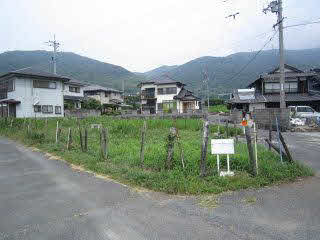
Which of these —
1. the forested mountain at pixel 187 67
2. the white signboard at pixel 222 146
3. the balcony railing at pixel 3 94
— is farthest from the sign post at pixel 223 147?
the forested mountain at pixel 187 67

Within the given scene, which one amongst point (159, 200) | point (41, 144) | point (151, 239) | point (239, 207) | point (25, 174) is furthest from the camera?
point (41, 144)

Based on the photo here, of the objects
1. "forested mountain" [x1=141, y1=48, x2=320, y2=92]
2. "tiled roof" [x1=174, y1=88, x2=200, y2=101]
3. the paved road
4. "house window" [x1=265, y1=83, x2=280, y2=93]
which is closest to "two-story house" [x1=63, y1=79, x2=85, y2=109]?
"tiled roof" [x1=174, y1=88, x2=200, y2=101]

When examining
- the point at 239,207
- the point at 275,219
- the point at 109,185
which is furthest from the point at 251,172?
the point at 109,185

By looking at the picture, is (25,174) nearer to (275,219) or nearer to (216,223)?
(216,223)

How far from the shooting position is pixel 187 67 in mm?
130250

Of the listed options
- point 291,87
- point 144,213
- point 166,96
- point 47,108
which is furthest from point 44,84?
point 144,213

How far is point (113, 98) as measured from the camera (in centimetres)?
5956

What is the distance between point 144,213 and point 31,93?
104 feet

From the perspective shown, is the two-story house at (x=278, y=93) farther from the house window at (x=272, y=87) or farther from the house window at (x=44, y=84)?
the house window at (x=44, y=84)

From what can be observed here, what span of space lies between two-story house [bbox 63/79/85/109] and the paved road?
4029cm

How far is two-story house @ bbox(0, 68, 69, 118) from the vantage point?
107ft

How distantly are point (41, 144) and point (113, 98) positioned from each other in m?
44.7

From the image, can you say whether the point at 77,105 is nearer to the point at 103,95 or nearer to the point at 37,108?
the point at 103,95

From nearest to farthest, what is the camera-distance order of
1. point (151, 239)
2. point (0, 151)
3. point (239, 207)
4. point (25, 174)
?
point (151, 239) < point (239, 207) < point (25, 174) < point (0, 151)
